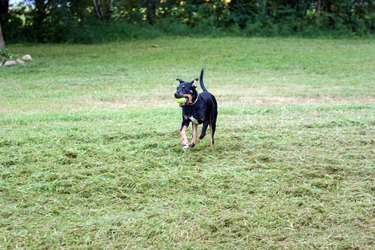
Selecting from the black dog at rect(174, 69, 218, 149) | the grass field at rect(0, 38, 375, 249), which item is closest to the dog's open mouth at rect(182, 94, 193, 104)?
the black dog at rect(174, 69, 218, 149)

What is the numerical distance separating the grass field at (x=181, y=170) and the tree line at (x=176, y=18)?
9043 mm

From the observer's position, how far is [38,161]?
18.3ft

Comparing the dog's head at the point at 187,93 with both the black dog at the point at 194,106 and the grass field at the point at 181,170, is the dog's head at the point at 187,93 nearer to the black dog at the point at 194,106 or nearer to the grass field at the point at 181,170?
the black dog at the point at 194,106

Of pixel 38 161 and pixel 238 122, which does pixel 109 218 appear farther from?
pixel 238 122

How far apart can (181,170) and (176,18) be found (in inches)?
671

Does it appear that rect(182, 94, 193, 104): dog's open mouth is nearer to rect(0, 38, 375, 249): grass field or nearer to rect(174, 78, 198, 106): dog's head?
rect(174, 78, 198, 106): dog's head

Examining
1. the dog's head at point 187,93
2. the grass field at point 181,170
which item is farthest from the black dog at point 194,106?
the grass field at point 181,170

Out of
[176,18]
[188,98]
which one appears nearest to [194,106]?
[188,98]

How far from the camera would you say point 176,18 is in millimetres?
21703

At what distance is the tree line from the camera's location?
1977cm

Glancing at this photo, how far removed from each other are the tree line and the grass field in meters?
9.04

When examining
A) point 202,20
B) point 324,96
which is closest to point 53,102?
point 324,96

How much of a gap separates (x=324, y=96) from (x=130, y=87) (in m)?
3.83

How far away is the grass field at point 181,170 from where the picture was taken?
3.99 m
